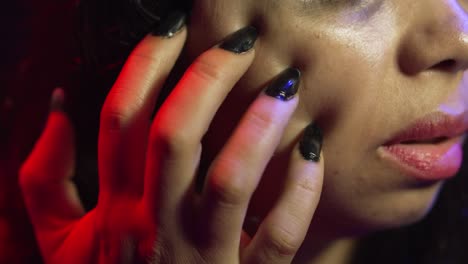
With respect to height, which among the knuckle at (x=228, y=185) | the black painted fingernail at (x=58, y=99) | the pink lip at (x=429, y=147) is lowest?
the black painted fingernail at (x=58, y=99)

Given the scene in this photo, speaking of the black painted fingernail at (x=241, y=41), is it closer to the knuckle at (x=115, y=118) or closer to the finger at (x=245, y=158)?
the finger at (x=245, y=158)

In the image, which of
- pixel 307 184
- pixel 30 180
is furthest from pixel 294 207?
pixel 30 180

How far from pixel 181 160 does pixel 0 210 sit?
736 millimetres

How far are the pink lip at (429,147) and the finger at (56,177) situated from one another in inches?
24.9

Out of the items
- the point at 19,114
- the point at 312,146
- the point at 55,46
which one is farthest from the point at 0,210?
the point at 312,146

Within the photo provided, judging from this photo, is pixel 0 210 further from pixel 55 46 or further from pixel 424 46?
pixel 424 46

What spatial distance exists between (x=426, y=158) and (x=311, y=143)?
21 centimetres

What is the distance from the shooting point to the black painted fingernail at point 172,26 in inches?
27.6

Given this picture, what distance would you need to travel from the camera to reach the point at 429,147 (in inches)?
28.9

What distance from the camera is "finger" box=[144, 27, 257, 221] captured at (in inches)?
24.8

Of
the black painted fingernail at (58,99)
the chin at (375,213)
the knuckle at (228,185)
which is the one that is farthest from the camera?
the black painted fingernail at (58,99)

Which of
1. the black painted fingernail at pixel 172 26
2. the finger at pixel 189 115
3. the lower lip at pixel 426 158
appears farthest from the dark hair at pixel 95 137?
the lower lip at pixel 426 158

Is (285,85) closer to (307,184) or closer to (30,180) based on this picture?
(307,184)

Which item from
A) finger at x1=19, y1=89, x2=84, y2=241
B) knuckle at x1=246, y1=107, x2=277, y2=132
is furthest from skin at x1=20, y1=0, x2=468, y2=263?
finger at x1=19, y1=89, x2=84, y2=241
